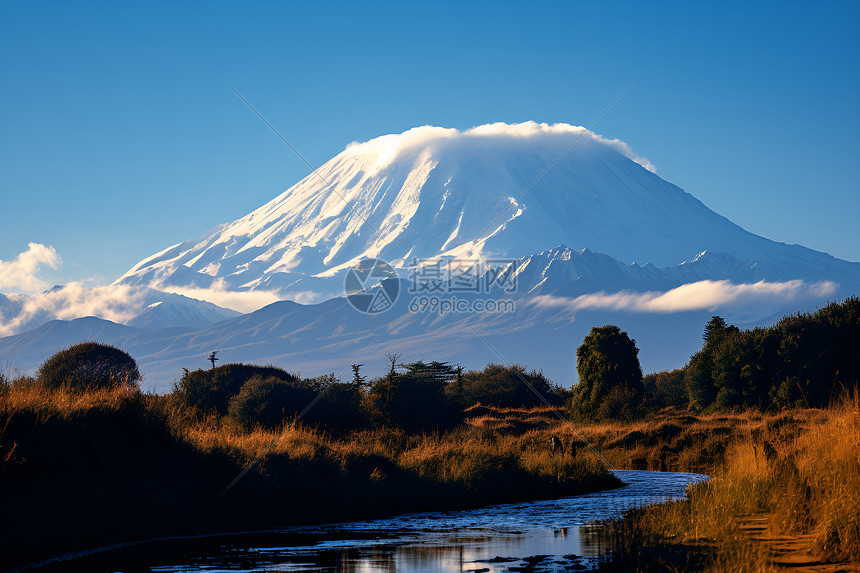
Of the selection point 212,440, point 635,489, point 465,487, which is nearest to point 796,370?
point 635,489

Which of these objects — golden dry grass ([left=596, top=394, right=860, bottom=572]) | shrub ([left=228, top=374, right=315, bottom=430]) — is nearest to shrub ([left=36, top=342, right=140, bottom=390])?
shrub ([left=228, top=374, right=315, bottom=430])

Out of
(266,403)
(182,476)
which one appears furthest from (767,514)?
(266,403)

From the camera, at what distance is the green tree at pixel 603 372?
188 ft

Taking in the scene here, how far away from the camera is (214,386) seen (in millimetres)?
37344

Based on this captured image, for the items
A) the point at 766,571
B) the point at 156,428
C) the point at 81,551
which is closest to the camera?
the point at 766,571

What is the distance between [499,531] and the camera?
19.8 meters

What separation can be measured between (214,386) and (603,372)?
30.0 meters

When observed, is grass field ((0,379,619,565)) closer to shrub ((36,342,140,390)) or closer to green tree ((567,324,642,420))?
shrub ((36,342,140,390))

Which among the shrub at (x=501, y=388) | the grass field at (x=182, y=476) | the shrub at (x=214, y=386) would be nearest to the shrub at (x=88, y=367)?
the shrub at (x=214, y=386)

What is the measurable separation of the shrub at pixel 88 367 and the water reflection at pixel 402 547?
63.4 ft

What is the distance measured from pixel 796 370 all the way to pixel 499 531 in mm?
40131

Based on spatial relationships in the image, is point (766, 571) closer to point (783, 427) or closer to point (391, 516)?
point (391, 516)

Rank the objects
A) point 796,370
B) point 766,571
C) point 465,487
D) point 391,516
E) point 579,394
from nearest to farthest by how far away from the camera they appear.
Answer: point 766,571 < point 391,516 < point 465,487 < point 796,370 < point 579,394

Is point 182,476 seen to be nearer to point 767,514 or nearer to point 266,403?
point 266,403
